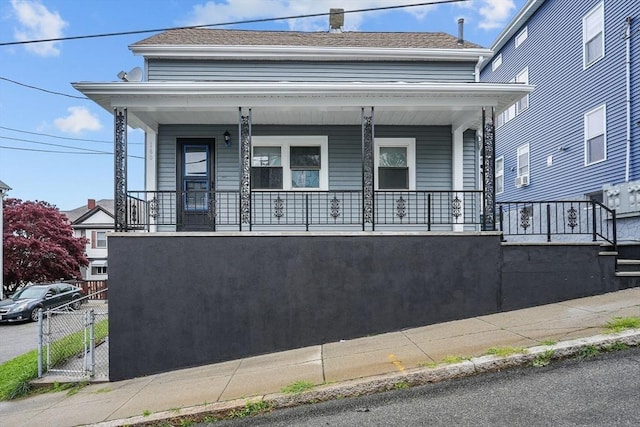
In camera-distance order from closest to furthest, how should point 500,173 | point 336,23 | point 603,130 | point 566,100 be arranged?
point 603,130 → point 336,23 → point 566,100 → point 500,173

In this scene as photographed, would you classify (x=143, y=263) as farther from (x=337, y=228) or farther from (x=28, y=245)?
(x=28, y=245)

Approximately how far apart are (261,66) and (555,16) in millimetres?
10134

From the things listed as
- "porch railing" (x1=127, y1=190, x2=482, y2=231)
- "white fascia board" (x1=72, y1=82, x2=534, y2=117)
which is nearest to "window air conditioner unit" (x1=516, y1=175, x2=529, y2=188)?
"porch railing" (x1=127, y1=190, x2=482, y2=231)

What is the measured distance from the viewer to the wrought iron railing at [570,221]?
24.4ft

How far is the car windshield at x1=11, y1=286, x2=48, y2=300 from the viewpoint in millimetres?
16062

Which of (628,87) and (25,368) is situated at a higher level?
(628,87)

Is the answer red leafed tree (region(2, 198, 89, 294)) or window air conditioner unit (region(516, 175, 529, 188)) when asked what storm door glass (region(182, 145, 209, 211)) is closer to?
window air conditioner unit (region(516, 175, 529, 188))

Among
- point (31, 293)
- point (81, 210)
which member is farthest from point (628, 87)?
point (81, 210)

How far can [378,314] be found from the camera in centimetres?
704

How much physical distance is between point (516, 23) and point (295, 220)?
42.7 ft

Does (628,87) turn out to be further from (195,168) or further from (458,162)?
(195,168)

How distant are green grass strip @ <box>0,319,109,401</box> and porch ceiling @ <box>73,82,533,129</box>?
4.52 meters

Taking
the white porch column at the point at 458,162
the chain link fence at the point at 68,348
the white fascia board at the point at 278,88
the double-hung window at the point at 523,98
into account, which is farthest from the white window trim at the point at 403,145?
Answer: the double-hung window at the point at 523,98

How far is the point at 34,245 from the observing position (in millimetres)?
23188
